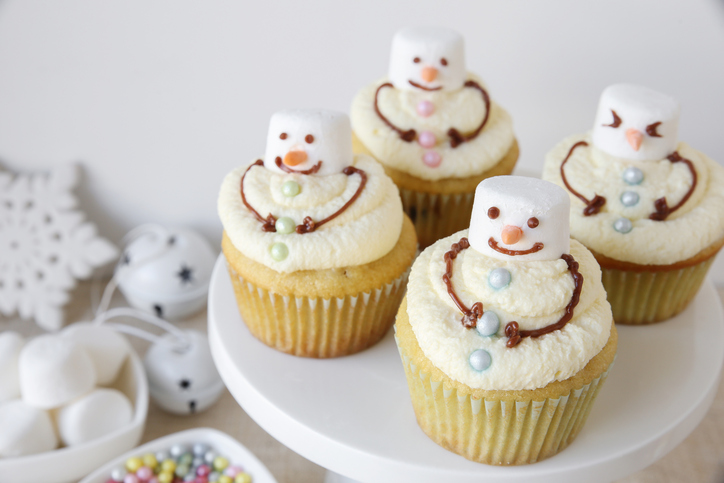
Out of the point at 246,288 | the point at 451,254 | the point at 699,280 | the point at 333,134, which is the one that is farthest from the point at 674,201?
the point at 246,288

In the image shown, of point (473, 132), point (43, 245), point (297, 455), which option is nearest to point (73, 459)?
point (297, 455)

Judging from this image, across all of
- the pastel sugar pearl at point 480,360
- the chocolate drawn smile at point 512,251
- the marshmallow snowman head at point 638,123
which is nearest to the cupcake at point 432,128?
the marshmallow snowman head at point 638,123

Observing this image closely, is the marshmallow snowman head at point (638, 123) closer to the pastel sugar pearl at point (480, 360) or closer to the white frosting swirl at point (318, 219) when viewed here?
the white frosting swirl at point (318, 219)

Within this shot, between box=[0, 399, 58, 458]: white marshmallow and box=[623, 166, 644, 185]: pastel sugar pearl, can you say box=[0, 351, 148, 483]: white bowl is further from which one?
box=[623, 166, 644, 185]: pastel sugar pearl

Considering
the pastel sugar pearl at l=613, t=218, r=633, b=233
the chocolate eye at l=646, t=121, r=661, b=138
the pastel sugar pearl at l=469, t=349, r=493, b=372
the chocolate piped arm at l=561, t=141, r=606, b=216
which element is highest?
the chocolate eye at l=646, t=121, r=661, b=138

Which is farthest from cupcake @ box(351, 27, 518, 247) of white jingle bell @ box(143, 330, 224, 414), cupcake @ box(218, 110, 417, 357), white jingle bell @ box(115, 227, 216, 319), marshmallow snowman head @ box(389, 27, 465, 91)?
white jingle bell @ box(115, 227, 216, 319)

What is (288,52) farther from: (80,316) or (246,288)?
(80,316)
